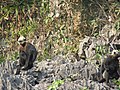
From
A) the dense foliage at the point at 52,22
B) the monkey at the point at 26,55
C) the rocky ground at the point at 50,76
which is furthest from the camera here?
the dense foliage at the point at 52,22

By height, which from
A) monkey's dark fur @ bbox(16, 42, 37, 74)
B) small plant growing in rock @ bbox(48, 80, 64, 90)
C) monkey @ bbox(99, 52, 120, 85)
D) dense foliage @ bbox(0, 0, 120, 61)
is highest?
dense foliage @ bbox(0, 0, 120, 61)

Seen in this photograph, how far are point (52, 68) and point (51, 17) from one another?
14.0ft

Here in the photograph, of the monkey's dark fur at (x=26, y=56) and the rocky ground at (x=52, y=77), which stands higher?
the monkey's dark fur at (x=26, y=56)

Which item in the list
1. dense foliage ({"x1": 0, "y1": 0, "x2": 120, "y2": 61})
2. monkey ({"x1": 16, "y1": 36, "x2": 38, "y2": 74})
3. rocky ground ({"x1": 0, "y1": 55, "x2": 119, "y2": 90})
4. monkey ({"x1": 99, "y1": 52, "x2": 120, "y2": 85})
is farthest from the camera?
dense foliage ({"x1": 0, "y1": 0, "x2": 120, "y2": 61})

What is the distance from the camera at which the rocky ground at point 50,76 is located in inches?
285

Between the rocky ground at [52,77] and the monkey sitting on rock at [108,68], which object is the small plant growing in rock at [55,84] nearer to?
the rocky ground at [52,77]

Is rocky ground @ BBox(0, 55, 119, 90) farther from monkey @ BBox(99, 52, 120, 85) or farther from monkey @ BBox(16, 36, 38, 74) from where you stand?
monkey @ BBox(99, 52, 120, 85)

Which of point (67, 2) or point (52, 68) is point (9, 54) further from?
point (52, 68)

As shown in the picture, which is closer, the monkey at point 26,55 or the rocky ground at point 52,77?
the rocky ground at point 52,77

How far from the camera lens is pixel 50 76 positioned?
815cm

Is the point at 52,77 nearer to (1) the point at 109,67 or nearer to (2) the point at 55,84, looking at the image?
(2) the point at 55,84

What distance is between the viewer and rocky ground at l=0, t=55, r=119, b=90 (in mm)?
7230

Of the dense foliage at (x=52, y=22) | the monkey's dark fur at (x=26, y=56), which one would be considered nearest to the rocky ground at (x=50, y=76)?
the monkey's dark fur at (x=26, y=56)

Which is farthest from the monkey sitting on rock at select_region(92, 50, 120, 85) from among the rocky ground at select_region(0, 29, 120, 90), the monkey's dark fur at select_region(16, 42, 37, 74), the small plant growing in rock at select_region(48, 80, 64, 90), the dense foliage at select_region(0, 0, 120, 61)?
the dense foliage at select_region(0, 0, 120, 61)
